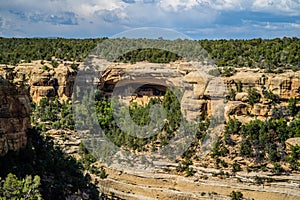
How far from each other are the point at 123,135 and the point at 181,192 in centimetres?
740

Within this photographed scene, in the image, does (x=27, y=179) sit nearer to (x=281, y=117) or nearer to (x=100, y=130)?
(x=100, y=130)

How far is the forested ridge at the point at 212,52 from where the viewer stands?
3919 centimetres

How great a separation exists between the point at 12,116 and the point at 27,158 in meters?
1.98

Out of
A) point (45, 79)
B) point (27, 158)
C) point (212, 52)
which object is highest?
point (212, 52)

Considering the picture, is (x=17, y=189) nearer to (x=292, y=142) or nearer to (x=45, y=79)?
(x=292, y=142)

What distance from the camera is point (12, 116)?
2014cm

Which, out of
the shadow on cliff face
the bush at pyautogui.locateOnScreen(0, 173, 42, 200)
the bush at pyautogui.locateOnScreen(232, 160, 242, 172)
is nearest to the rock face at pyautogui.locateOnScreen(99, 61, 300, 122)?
the bush at pyautogui.locateOnScreen(232, 160, 242, 172)

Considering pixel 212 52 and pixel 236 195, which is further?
pixel 212 52

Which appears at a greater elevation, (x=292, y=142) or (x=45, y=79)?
(x=45, y=79)

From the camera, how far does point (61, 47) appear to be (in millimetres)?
48781

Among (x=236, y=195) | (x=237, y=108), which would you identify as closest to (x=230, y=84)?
(x=237, y=108)

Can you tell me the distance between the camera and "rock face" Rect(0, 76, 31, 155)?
19328mm

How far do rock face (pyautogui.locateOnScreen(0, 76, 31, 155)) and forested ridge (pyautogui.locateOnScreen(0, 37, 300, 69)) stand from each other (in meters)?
22.3

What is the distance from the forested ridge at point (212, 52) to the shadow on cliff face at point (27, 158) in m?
20.5
